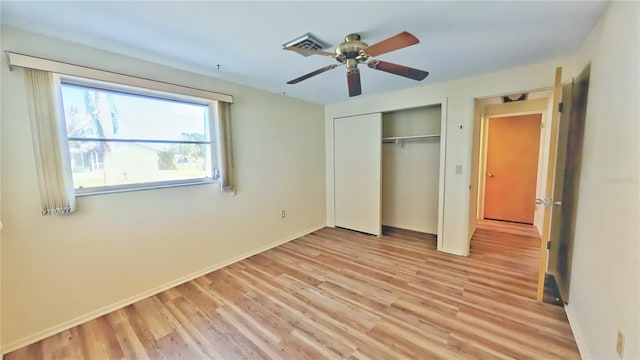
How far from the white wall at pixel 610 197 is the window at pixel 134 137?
3279 millimetres

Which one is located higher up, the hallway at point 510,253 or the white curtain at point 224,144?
the white curtain at point 224,144

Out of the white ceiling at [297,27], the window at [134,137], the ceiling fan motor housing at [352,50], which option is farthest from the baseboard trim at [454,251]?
the window at [134,137]

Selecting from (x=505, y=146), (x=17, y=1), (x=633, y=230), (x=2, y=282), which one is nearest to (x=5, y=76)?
(x=17, y=1)

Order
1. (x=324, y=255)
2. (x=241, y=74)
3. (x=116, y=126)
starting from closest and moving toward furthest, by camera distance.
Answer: (x=116, y=126)
(x=241, y=74)
(x=324, y=255)

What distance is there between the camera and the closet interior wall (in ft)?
13.2

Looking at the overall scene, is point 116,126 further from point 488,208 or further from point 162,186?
point 488,208

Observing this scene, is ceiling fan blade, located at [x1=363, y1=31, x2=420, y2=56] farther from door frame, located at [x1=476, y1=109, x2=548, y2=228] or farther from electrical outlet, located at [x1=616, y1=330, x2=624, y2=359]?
door frame, located at [x1=476, y1=109, x2=548, y2=228]

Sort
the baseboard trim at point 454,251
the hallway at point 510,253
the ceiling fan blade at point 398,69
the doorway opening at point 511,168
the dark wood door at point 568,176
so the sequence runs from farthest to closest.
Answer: the doorway opening at point 511,168 → the baseboard trim at point 454,251 → the hallway at point 510,253 → the dark wood door at point 568,176 → the ceiling fan blade at point 398,69

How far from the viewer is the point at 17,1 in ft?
4.84

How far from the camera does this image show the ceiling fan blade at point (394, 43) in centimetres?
148

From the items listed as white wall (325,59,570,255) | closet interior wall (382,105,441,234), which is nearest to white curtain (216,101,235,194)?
white wall (325,59,570,255)

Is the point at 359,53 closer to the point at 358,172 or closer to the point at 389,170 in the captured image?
the point at 358,172

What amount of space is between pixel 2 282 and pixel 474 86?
15.3ft

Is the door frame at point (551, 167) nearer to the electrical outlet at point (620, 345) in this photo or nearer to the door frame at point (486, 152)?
the electrical outlet at point (620, 345)
